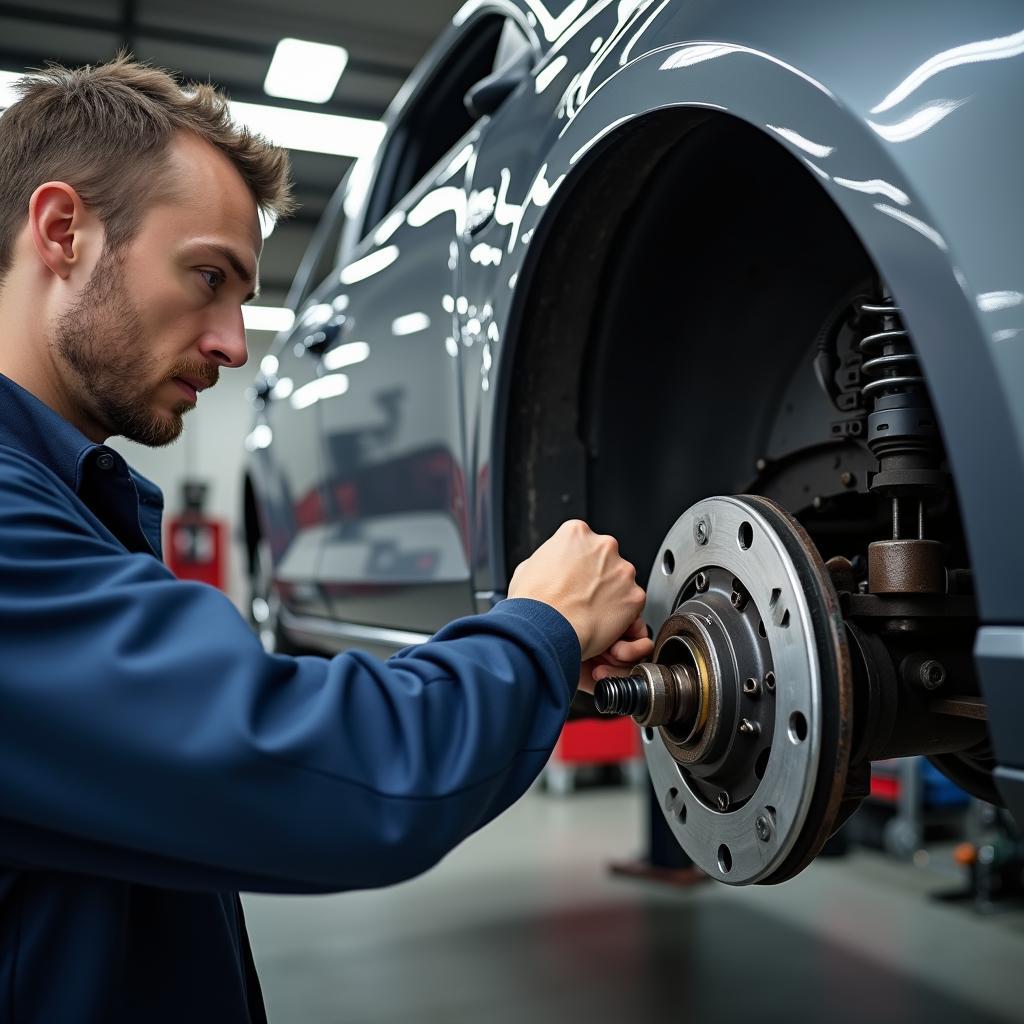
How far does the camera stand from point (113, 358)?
28.7 inches

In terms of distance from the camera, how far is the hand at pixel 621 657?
821mm

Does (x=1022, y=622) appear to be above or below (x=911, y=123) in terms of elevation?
below

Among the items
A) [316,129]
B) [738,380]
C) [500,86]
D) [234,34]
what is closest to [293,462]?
[500,86]

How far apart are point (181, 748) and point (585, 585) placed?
0.31 metres

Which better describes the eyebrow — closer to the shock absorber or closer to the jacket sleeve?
the jacket sleeve

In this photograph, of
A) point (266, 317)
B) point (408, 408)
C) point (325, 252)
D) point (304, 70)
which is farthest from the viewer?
point (266, 317)

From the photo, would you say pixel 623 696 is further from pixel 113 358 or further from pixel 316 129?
pixel 316 129

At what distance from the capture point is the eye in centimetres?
74

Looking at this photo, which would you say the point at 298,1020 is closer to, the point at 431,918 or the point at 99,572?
the point at 431,918

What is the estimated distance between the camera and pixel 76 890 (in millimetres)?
622

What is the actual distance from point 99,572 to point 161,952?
0.94ft

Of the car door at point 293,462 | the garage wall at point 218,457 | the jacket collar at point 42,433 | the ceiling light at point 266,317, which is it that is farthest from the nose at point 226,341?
the garage wall at point 218,457

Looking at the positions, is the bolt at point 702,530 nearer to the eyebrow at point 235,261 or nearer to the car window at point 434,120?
the eyebrow at point 235,261

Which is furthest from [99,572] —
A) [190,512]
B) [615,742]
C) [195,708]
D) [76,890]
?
[190,512]
